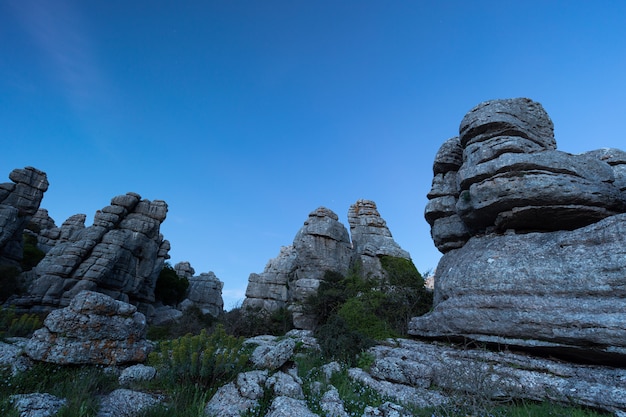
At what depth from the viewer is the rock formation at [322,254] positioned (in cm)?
2698

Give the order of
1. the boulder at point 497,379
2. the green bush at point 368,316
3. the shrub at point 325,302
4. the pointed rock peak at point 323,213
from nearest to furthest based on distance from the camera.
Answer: the boulder at point 497,379 < the green bush at point 368,316 < the shrub at point 325,302 < the pointed rock peak at point 323,213

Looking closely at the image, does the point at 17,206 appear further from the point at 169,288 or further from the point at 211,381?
the point at 211,381

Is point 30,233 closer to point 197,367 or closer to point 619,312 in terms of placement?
point 197,367

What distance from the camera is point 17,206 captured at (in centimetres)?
3650

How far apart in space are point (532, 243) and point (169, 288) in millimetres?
51213

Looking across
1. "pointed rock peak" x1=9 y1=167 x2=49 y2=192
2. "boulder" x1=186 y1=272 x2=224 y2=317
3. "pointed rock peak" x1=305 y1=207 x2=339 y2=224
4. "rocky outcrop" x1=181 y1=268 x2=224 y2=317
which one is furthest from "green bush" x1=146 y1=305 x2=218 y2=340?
"pointed rock peak" x1=9 y1=167 x2=49 y2=192

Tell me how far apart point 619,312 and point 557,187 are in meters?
5.19

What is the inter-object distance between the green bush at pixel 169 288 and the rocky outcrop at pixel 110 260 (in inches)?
143

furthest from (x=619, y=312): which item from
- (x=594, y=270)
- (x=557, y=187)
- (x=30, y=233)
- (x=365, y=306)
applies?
(x=30, y=233)

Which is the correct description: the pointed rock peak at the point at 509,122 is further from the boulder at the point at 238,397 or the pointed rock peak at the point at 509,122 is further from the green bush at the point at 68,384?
the green bush at the point at 68,384

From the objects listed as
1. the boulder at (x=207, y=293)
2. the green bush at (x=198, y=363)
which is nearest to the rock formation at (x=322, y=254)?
the green bush at (x=198, y=363)

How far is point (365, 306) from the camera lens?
1945 centimetres

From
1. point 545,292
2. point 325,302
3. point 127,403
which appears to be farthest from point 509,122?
point 127,403

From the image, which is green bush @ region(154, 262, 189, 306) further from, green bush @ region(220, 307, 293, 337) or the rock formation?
green bush @ region(220, 307, 293, 337)
